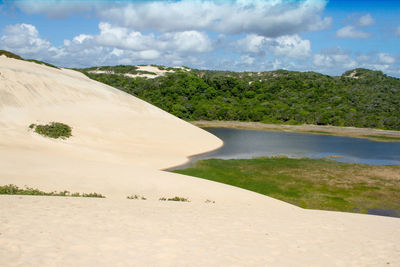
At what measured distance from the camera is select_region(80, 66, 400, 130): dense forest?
80375 millimetres

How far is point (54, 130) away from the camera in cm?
3725

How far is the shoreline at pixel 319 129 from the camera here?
62.8 meters

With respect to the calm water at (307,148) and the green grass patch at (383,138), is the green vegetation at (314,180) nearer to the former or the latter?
the calm water at (307,148)

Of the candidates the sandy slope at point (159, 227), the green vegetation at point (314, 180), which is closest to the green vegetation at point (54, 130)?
the sandy slope at point (159, 227)

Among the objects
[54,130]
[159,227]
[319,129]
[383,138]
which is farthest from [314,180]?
[319,129]

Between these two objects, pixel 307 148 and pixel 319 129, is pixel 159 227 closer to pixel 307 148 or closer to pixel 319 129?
pixel 307 148

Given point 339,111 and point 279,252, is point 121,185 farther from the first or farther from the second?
point 339,111

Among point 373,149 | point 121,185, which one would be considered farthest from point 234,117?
point 121,185

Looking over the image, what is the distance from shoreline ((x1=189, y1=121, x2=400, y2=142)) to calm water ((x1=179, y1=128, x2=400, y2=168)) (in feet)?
19.5

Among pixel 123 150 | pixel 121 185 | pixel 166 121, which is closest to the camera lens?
pixel 121 185

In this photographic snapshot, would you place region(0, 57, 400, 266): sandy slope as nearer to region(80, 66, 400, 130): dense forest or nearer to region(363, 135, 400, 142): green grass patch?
region(363, 135, 400, 142): green grass patch

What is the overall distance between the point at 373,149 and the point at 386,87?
216 ft

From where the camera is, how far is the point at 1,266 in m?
6.68

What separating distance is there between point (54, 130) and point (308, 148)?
3357 cm
